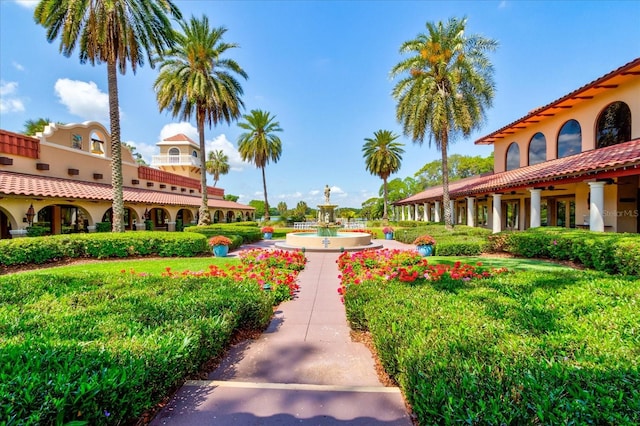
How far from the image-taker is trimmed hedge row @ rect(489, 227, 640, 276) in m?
7.51

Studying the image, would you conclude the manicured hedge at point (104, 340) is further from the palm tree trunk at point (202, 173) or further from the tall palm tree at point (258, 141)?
the tall palm tree at point (258, 141)

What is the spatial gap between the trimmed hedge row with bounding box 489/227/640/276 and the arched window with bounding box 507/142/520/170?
10.4 m

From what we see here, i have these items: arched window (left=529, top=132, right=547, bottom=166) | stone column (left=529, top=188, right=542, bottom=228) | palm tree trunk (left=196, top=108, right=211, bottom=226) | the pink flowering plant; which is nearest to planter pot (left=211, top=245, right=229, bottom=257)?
the pink flowering plant

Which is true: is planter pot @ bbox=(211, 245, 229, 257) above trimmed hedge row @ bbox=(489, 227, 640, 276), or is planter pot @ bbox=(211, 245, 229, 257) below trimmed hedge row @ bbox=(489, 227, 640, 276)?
below

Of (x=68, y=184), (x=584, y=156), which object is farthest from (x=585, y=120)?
(x=68, y=184)

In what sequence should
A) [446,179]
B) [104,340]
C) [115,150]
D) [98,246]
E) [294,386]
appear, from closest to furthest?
[104,340], [294,386], [98,246], [115,150], [446,179]

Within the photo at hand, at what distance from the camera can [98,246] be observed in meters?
12.2

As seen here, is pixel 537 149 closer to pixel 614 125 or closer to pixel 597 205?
pixel 614 125

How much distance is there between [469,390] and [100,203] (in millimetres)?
21682

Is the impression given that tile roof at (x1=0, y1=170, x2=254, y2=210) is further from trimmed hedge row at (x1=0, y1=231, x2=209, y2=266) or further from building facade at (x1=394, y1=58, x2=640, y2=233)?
building facade at (x1=394, y1=58, x2=640, y2=233)

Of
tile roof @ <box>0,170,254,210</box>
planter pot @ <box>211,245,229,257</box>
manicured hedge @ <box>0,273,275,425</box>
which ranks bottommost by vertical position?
planter pot @ <box>211,245,229,257</box>

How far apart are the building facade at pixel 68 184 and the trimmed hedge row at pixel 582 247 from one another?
2177cm

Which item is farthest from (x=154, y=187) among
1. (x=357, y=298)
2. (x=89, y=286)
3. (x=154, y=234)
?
(x=357, y=298)

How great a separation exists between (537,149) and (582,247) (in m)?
12.4
